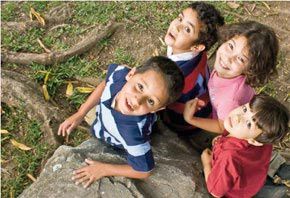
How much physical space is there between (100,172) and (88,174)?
79 millimetres

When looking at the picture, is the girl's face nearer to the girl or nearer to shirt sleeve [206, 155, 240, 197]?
the girl

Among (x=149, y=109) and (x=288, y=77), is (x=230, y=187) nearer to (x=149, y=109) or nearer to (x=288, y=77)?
(x=149, y=109)

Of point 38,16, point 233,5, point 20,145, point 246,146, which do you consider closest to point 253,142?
point 246,146

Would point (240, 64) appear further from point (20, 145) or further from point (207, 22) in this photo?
point (20, 145)

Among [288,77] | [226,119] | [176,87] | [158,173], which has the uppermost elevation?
[176,87]

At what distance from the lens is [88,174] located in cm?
320

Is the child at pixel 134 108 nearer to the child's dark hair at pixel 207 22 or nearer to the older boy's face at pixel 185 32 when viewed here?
the older boy's face at pixel 185 32

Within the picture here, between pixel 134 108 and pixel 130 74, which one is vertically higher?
pixel 130 74

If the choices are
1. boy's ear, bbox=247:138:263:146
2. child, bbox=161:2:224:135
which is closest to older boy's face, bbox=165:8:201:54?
child, bbox=161:2:224:135

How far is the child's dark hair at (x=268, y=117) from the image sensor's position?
3.04m

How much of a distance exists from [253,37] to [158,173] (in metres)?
1.13

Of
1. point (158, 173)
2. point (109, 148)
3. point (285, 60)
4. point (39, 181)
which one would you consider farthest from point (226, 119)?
point (285, 60)

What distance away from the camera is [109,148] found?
348 centimetres

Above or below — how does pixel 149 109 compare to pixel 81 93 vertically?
above
